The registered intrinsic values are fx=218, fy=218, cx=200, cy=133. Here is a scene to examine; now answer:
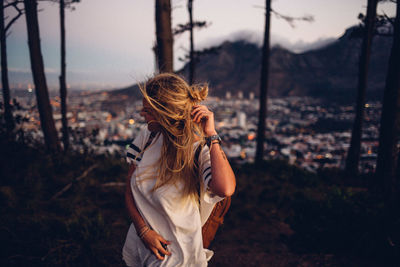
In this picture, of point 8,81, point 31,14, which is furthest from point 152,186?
point 8,81

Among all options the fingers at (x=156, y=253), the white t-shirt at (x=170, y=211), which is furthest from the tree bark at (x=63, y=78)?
the fingers at (x=156, y=253)

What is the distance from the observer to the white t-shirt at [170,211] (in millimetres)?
1304

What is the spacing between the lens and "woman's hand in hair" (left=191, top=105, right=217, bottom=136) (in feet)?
4.18

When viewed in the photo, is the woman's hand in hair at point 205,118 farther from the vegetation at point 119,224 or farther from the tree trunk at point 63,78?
the tree trunk at point 63,78

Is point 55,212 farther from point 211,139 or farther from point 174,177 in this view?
point 211,139

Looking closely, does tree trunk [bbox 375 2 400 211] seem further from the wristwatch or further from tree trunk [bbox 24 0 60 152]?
tree trunk [bbox 24 0 60 152]

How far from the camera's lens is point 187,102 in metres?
1.30

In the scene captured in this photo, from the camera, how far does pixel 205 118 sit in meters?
1.31

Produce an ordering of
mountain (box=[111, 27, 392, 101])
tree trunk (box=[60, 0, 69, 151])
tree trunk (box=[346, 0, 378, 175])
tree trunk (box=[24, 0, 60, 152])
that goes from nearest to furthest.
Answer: tree trunk (box=[24, 0, 60, 152]) → tree trunk (box=[346, 0, 378, 175]) → tree trunk (box=[60, 0, 69, 151]) → mountain (box=[111, 27, 392, 101])

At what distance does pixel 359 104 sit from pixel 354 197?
17.6 ft

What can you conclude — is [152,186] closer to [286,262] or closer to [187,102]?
[187,102]

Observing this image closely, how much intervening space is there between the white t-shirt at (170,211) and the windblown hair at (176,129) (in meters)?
0.06

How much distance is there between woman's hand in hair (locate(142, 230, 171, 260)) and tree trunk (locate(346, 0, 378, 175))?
8823 millimetres

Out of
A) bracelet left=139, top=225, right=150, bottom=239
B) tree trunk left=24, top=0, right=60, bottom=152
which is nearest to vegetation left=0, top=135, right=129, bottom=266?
tree trunk left=24, top=0, right=60, bottom=152
